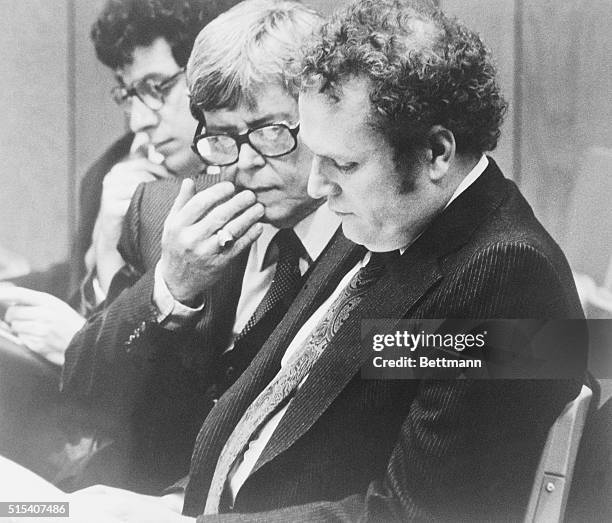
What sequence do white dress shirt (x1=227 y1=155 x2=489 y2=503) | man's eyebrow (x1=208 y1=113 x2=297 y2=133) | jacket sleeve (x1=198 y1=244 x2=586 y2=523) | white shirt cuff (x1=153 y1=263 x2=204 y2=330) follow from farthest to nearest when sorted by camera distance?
1. white shirt cuff (x1=153 y1=263 x2=204 y2=330)
2. man's eyebrow (x1=208 y1=113 x2=297 y2=133)
3. white dress shirt (x1=227 y1=155 x2=489 y2=503)
4. jacket sleeve (x1=198 y1=244 x2=586 y2=523)

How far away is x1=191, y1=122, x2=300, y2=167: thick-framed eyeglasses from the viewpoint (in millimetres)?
2186

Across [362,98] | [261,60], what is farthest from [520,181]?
[261,60]

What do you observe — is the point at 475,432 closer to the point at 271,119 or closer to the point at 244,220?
the point at 244,220

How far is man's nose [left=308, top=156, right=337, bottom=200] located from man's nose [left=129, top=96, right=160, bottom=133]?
1.59ft

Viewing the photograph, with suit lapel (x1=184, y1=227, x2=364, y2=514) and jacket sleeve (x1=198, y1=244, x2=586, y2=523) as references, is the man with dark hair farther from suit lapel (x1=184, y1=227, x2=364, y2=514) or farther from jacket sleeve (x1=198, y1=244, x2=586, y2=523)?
jacket sleeve (x1=198, y1=244, x2=586, y2=523)

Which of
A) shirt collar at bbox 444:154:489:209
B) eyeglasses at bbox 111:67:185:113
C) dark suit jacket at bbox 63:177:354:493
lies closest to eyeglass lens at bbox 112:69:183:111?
eyeglasses at bbox 111:67:185:113

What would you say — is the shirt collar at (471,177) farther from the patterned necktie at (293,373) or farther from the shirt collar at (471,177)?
the patterned necktie at (293,373)

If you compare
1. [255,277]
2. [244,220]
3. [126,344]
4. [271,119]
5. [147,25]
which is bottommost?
[126,344]

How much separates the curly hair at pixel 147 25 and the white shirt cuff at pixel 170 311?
0.61 meters

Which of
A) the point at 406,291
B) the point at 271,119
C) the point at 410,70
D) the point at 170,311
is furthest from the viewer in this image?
the point at 170,311

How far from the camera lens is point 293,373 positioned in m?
2.12

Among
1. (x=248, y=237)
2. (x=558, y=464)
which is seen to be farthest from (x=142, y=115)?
(x=558, y=464)

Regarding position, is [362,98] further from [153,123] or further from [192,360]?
[192,360]

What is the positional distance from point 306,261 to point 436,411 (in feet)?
1.82
